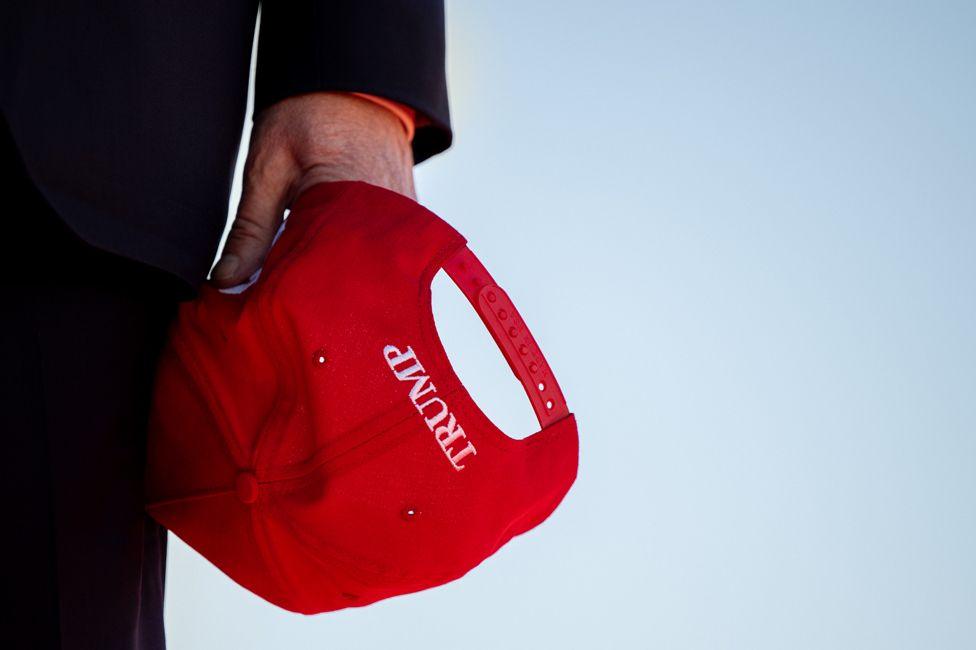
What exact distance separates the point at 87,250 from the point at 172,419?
5.3 inches

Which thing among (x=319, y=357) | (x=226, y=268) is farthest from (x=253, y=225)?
(x=319, y=357)

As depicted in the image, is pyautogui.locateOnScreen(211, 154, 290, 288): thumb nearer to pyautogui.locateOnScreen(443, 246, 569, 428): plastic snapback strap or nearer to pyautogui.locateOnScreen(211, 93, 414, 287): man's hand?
pyautogui.locateOnScreen(211, 93, 414, 287): man's hand

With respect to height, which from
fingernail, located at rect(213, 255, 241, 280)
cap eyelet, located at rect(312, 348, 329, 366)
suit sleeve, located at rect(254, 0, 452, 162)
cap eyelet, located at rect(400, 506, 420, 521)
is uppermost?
suit sleeve, located at rect(254, 0, 452, 162)

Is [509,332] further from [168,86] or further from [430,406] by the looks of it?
[168,86]

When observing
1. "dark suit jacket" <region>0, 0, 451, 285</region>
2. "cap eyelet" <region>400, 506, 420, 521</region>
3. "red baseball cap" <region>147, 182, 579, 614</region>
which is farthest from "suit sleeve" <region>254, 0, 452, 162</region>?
"cap eyelet" <region>400, 506, 420, 521</region>

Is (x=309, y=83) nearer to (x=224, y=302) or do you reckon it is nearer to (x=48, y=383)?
(x=224, y=302)

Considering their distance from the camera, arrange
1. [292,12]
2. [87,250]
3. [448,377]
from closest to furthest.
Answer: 1. [87,250]
2. [448,377]
3. [292,12]

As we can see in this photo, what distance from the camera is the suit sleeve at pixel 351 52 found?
66 centimetres

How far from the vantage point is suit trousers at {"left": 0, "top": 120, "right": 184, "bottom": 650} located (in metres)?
0.48

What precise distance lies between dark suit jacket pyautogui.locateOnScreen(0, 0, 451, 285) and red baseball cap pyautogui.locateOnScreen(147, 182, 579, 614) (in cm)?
6

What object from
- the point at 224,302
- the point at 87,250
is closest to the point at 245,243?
the point at 224,302

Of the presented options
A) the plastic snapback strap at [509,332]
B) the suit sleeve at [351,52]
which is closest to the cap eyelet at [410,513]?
the plastic snapback strap at [509,332]

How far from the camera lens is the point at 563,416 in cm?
65

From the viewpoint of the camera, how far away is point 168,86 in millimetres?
533
